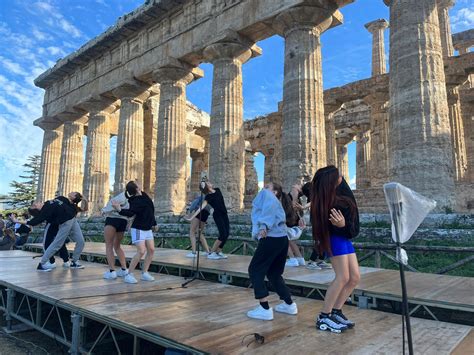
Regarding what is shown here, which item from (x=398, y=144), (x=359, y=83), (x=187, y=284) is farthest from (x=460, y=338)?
(x=359, y=83)

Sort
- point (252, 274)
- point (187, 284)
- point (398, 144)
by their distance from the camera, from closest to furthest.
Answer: point (252, 274) < point (187, 284) < point (398, 144)

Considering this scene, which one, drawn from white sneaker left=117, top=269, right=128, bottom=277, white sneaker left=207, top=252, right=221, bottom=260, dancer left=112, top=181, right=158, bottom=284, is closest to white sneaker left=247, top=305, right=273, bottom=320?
dancer left=112, top=181, right=158, bottom=284

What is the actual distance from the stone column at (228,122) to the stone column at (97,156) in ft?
31.1

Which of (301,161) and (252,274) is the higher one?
(301,161)

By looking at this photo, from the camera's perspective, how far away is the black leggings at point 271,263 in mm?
4336

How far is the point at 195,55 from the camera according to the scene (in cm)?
1748

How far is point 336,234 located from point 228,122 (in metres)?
12.2

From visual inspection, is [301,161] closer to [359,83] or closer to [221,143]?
[221,143]

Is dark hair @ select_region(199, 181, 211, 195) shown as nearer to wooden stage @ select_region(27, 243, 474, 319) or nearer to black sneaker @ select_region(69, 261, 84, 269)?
wooden stage @ select_region(27, 243, 474, 319)

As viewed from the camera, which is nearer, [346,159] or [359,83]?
[359,83]

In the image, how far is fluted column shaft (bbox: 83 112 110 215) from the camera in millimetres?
21828

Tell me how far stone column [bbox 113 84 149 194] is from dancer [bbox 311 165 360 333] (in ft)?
56.7

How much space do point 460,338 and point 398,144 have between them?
8.32 m

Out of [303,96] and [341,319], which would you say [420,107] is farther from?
[341,319]
